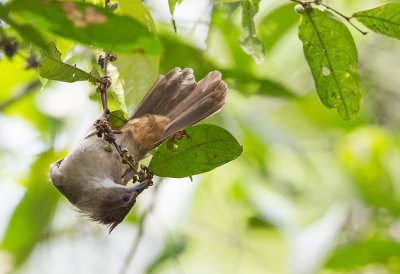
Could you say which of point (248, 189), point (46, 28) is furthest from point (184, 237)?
point (46, 28)

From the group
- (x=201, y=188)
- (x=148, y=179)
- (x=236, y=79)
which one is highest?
(x=148, y=179)

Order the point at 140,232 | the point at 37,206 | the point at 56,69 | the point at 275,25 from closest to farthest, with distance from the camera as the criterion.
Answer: the point at 56,69 → the point at 140,232 → the point at 275,25 → the point at 37,206

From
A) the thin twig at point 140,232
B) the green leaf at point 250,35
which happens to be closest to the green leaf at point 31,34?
the green leaf at point 250,35

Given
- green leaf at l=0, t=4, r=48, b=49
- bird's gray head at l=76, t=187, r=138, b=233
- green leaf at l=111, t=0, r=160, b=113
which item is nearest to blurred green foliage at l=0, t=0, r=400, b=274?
green leaf at l=111, t=0, r=160, b=113

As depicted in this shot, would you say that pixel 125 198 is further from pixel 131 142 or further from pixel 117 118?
pixel 117 118

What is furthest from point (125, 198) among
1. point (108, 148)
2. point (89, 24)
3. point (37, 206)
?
point (89, 24)

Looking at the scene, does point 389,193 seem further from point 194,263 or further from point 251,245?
point 194,263

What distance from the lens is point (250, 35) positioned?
261 centimetres

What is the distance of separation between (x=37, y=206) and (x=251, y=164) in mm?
1403

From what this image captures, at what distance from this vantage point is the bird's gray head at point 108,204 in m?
2.84

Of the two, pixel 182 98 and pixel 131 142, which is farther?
pixel 131 142

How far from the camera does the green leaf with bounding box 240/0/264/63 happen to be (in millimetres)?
2555

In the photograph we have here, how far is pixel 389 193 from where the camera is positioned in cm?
418

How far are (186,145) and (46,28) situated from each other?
2.44 feet
